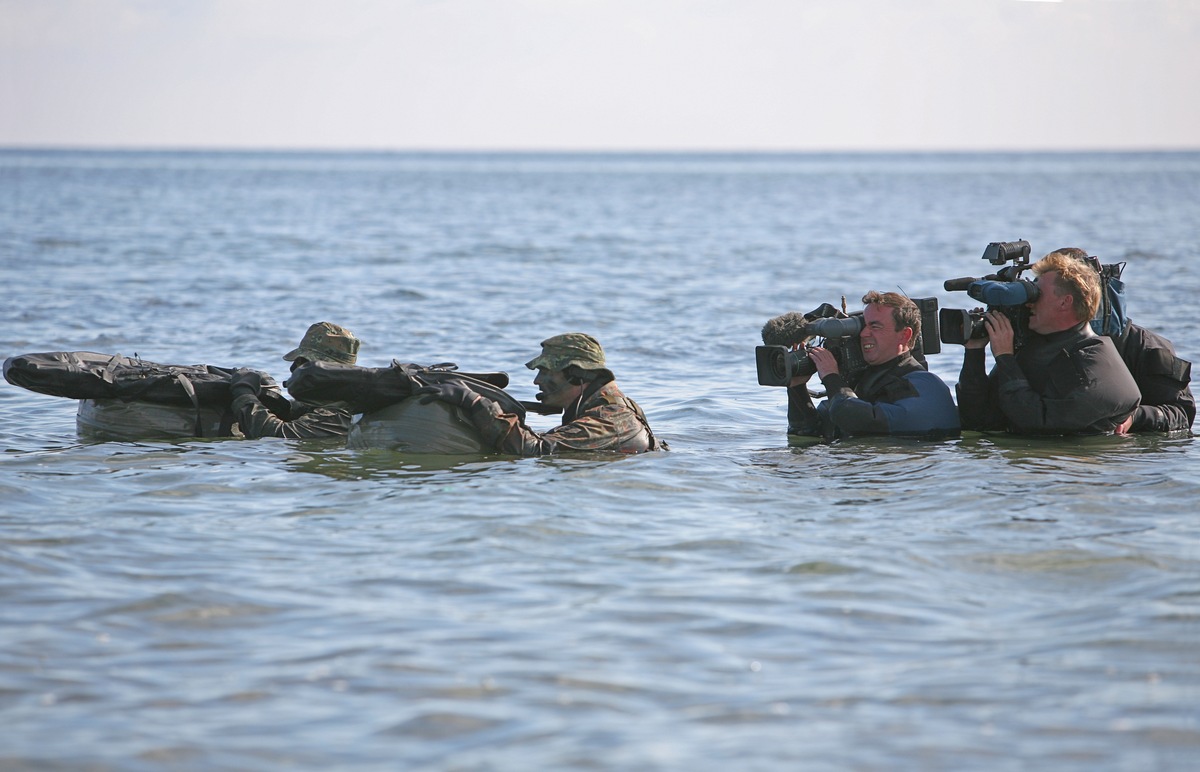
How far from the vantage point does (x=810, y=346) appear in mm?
8852

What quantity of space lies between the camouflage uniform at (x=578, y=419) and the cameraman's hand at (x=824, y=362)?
3.93 ft

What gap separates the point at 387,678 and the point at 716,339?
11836 mm

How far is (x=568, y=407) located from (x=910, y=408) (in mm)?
2220

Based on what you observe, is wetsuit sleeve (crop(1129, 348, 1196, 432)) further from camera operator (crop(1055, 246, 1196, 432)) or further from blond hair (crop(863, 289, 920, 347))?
blond hair (crop(863, 289, 920, 347))

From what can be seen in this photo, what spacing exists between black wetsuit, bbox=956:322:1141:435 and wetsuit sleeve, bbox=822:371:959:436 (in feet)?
0.75

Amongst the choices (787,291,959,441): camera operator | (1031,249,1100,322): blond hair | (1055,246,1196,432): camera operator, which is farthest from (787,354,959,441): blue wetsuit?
(1055,246,1196,432): camera operator

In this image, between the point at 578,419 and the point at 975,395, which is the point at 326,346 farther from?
the point at 975,395

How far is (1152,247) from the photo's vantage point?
29.6 m

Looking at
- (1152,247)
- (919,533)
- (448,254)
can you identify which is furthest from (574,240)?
(919,533)

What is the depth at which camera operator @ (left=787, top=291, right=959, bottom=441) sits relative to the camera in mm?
8453

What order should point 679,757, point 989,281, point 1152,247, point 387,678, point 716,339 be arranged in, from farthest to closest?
point 1152,247, point 716,339, point 989,281, point 387,678, point 679,757

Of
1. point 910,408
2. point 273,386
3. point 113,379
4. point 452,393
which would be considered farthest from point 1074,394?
point 113,379

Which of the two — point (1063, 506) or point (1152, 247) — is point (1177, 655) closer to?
point (1063, 506)

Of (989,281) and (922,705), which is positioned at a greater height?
(989,281)
